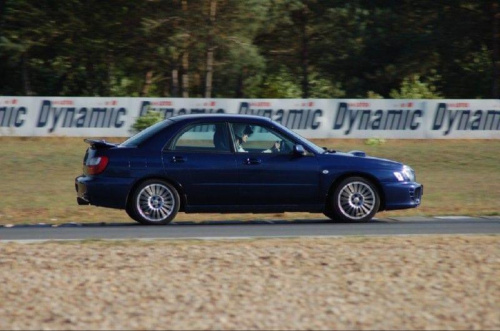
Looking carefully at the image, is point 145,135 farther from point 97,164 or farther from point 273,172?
point 273,172

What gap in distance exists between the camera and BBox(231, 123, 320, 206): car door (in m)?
14.6

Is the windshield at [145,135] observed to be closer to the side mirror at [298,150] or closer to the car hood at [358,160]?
the side mirror at [298,150]

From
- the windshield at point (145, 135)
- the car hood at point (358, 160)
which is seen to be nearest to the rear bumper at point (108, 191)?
the windshield at point (145, 135)

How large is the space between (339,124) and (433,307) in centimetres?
2521

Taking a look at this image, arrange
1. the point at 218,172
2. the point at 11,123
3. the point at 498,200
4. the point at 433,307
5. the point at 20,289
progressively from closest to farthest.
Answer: the point at 433,307, the point at 20,289, the point at 218,172, the point at 498,200, the point at 11,123

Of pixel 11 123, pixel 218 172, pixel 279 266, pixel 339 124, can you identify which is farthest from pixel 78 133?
pixel 279 266

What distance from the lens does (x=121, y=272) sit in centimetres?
961

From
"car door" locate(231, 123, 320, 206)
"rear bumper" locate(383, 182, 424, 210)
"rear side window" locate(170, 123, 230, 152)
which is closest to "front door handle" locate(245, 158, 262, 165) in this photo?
"car door" locate(231, 123, 320, 206)

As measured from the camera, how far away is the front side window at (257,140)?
577 inches

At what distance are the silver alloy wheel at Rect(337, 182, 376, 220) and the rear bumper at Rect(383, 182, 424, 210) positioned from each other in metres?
0.20

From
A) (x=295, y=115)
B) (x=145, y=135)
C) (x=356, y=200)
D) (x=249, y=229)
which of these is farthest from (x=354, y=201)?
(x=295, y=115)

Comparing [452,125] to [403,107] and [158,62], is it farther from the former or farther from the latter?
[158,62]

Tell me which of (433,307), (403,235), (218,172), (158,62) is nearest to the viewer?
(433,307)

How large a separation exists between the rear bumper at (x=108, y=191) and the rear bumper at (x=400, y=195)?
11.3ft
